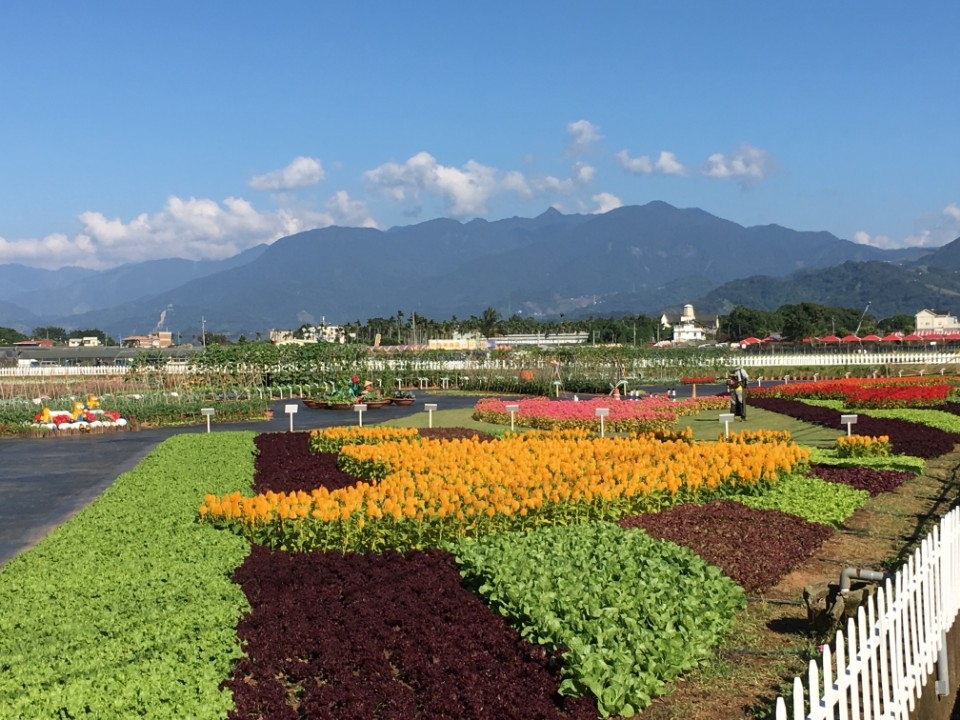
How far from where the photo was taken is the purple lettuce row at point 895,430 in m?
17.7

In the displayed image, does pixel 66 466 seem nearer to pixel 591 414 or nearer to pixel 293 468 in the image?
pixel 293 468

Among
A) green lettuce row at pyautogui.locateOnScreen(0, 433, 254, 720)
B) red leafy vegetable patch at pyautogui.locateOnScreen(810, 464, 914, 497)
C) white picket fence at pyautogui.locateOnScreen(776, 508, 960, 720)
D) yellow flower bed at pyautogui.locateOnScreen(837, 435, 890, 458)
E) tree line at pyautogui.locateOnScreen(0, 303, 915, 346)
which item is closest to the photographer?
white picket fence at pyautogui.locateOnScreen(776, 508, 960, 720)

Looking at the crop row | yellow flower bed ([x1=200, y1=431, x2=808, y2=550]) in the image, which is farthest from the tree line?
the crop row

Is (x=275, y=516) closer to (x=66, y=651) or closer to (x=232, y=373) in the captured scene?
(x=66, y=651)

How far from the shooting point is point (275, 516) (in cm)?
1066

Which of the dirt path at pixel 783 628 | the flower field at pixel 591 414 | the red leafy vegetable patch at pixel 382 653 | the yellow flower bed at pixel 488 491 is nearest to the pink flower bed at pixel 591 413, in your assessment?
the flower field at pixel 591 414

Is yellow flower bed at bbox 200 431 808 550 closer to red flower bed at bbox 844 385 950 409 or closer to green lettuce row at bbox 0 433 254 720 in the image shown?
green lettuce row at bbox 0 433 254 720

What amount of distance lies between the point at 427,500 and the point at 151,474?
7.03m

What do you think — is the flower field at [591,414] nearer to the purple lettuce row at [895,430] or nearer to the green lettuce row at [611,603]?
the purple lettuce row at [895,430]

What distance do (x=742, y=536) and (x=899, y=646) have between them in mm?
4817

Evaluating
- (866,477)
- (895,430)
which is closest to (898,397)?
(895,430)

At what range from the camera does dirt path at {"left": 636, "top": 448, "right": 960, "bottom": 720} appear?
6363 millimetres

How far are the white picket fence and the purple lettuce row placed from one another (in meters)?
11.0

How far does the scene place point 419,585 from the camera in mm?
8406
